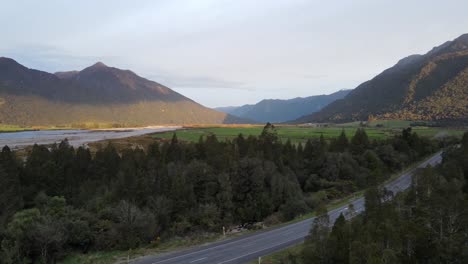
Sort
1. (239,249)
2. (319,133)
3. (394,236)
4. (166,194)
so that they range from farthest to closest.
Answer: (319,133) → (166,194) → (239,249) → (394,236)

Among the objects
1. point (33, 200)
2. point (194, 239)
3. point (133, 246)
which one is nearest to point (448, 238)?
point (194, 239)

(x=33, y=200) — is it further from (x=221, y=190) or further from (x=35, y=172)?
(x=221, y=190)

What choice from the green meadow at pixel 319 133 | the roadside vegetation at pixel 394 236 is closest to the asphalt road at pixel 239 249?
the roadside vegetation at pixel 394 236

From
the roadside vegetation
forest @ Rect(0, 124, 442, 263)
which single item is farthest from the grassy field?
the roadside vegetation

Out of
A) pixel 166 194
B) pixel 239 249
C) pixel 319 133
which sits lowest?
pixel 239 249

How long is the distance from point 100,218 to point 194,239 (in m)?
11.8

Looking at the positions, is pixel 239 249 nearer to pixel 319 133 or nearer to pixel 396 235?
pixel 396 235

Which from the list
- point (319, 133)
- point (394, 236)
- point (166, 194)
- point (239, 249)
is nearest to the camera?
point (394, 236)

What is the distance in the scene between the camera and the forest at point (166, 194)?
1403 inches

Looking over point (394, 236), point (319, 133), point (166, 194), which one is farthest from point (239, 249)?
point (319, 133)

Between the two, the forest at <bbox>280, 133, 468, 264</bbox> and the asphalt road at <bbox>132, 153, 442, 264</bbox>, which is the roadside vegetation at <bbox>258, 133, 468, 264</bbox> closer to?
the forest at <bbox>280, 133, 468, 264</bbox>

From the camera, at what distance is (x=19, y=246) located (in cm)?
3522

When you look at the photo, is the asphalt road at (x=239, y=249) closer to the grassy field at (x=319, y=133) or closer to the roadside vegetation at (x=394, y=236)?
the roadside vegetation at (x=394, y=236)

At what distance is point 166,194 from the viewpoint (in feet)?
146
